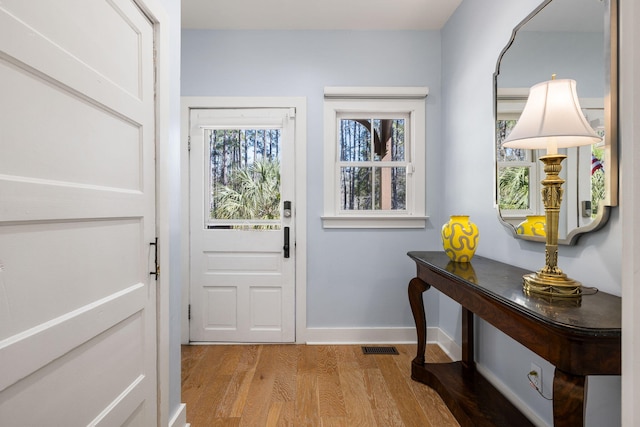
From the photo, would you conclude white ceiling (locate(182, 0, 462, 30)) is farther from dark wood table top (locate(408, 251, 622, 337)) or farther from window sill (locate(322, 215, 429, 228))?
dark wood table top (locate(408, 251, 622, 337))

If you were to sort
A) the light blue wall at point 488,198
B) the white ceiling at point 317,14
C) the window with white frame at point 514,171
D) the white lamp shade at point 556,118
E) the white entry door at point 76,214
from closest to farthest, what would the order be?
the white entry door at point 76,214, the white lamp shade at point 556,118, the light blue wall at point 488,198, the window with white frame at point 514,171, the white ceiling at point 317,14

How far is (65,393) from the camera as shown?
878 millimetres

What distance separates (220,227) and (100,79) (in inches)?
73.9

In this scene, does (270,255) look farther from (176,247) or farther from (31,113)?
(31,113)

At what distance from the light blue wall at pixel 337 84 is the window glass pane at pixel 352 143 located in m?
0.20

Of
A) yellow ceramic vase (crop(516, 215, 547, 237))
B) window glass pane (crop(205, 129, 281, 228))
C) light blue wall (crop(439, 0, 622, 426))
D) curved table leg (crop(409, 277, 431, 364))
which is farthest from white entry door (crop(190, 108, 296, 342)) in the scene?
yellow ceramic vase (crop(516, 215, 547, 237))

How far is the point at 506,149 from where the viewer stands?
71.7 inches

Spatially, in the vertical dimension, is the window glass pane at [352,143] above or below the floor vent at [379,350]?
above

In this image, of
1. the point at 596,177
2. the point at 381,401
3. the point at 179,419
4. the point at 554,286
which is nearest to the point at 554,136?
the point at 596,177

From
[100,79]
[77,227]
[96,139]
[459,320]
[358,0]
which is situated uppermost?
[358,0]

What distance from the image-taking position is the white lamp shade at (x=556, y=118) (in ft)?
3.76

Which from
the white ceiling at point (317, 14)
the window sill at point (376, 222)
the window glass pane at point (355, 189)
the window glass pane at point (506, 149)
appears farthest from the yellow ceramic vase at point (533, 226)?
the white ceiling at point (317, 14)

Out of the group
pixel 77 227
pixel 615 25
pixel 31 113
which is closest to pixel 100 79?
pixel 31 113

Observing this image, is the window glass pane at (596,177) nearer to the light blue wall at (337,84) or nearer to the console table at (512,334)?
the console table at (512,334)
